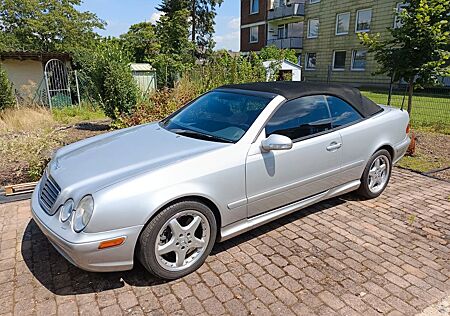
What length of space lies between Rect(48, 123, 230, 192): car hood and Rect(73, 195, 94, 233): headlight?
92mm

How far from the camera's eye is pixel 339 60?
90.4 feet

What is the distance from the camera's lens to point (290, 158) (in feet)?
10.5

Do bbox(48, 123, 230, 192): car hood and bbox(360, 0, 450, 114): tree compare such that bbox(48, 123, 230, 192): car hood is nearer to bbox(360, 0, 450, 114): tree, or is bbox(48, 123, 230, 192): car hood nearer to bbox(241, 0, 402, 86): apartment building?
bbox(360, 0, 450, 114): tree

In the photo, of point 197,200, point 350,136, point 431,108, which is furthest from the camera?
point 431,108

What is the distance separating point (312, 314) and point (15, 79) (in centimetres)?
1618

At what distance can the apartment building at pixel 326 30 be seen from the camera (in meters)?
24.1

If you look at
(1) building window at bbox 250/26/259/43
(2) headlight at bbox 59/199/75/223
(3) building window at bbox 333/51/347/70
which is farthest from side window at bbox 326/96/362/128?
(1) building window at bbox 250/26/259/43

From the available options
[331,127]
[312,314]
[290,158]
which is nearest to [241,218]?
[290,158]

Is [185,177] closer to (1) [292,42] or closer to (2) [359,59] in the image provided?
(2) [359,59]

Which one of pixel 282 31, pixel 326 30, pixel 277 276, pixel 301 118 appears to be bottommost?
pixel 277 276

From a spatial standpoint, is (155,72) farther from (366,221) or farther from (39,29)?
(39,29)

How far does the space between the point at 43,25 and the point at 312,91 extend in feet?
99.2

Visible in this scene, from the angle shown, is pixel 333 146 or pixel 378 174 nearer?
pixel 333 146

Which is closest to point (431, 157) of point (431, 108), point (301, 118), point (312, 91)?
point (312, 91)
